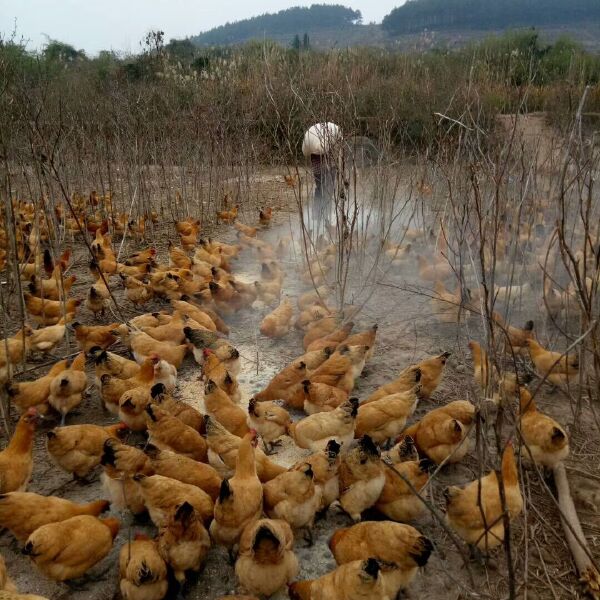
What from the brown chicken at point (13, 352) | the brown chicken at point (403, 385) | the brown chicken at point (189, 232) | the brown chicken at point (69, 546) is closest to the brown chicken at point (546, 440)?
the brown chicken at point (403, 385)

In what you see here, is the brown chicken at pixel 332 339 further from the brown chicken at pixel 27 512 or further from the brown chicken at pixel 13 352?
the brown chicken at pixel 27 512

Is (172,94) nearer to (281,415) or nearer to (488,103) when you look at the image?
(488,103)

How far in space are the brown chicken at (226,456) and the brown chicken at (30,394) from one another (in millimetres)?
1587

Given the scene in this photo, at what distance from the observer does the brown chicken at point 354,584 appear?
89.4 inches

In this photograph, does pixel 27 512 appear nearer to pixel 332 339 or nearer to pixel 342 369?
pixel 342 369

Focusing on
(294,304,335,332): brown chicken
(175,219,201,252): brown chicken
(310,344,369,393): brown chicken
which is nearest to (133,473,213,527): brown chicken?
(310,344,369,393): brown chicken

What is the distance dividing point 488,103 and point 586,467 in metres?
6.70

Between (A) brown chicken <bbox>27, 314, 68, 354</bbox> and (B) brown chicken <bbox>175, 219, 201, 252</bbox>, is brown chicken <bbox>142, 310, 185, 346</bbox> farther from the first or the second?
(B) brown chicken <bbox>175, 219, 201, 252</bbox>

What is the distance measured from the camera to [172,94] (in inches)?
612

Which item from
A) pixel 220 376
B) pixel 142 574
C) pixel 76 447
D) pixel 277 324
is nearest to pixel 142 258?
pixel 277 324

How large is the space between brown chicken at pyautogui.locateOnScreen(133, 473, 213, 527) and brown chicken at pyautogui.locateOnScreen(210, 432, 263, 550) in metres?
0.13

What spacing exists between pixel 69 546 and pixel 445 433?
7.82 ft

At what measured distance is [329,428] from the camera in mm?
3582

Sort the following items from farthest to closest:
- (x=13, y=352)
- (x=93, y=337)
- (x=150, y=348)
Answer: (x=93, y=337)
(x=150, y=348)
(x=13, y=352)
